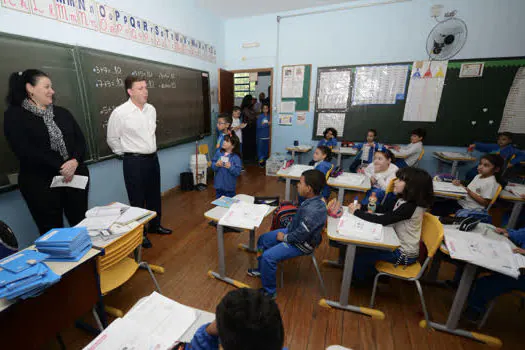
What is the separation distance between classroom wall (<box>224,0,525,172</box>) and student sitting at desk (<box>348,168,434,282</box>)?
3668mm

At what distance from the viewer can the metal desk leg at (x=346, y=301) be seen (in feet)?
5.93

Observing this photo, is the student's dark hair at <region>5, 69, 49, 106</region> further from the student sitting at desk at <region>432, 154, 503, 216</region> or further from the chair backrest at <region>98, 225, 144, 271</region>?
the student sitting at desk at <region>432, 154, 503, 216</region>

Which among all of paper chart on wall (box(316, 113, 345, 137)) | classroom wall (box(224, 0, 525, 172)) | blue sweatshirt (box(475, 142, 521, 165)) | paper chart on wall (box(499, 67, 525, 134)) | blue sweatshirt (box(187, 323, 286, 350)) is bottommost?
blue sweatshirt (box(187, 323, 286, 350))

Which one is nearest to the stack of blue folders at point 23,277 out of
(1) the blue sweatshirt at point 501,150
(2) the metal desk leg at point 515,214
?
(2) the metal desk leg at point 515,214

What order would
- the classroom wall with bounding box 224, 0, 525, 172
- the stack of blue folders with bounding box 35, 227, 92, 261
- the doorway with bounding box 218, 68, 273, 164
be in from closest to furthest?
1. the stack of blue folders with bounding box 35, 227, 92, 261
2. the classroom wall with bounding box 224, 0, 525, 172
3. the doorway with bounding box 218, 68, 273, 164

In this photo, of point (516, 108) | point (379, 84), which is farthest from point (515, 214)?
point (379, 84)

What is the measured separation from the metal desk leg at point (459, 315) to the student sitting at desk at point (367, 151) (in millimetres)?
2738

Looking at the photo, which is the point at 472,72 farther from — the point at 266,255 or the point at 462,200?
the point at 266,255

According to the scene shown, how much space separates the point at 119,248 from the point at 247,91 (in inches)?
296

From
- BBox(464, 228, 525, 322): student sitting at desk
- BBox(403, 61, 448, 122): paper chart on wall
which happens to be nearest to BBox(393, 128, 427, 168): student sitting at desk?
BBox(403, 61, 448, 122): paper chart on wall

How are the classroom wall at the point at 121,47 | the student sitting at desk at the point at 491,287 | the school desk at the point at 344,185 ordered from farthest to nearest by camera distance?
the school desk at the point at 344,185 → the classroom wall at the point at 121,47 → the student sitting at desk at the point at 491,287

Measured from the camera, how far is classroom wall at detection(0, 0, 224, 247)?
7.22ft

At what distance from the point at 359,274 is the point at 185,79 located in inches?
158

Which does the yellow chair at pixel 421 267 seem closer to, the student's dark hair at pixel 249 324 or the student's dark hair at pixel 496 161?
the student's dark hair at pixel 496 161
